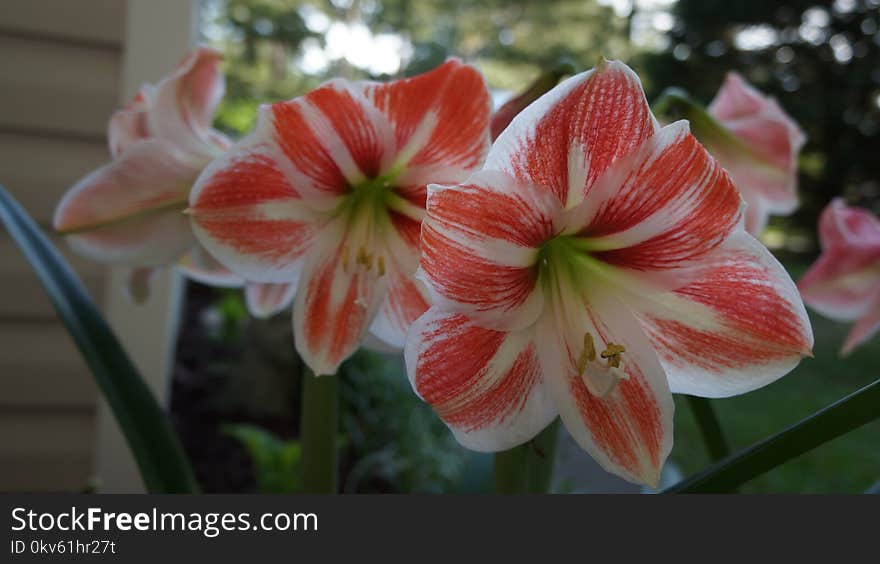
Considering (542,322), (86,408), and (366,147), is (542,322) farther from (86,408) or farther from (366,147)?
(86,408)

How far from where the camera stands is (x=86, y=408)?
1.12 m

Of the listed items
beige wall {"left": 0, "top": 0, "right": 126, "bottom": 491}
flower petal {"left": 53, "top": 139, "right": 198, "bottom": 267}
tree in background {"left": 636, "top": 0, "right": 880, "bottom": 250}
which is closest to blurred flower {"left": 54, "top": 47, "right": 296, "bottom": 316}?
flower petal {"left": 53, "top": 139, "right": 198, "bottom": 267}

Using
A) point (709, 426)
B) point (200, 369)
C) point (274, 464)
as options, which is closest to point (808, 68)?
point (200, 369)

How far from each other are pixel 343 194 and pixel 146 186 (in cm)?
14

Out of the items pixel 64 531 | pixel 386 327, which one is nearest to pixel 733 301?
pixel 386 327

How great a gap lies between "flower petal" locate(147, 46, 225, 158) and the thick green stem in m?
0.28

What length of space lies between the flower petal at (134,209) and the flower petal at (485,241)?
233 millimetres

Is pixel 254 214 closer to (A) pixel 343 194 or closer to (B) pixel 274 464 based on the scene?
(A) pixel 343 194

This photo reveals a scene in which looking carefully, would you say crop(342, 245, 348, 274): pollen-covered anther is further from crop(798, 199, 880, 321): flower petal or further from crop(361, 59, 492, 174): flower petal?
crop(798, 199, 880, 321): flower petal

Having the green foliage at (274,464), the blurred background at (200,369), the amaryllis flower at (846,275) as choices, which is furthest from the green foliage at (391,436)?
the amaryllis flower at (846,275)

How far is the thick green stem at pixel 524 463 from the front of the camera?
1.41ft

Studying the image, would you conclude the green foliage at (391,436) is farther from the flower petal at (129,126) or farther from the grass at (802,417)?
the flower petal at (129,126)

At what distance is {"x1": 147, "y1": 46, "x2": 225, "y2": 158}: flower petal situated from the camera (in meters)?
0.49

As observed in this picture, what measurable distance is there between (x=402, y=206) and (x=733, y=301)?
196 mm
